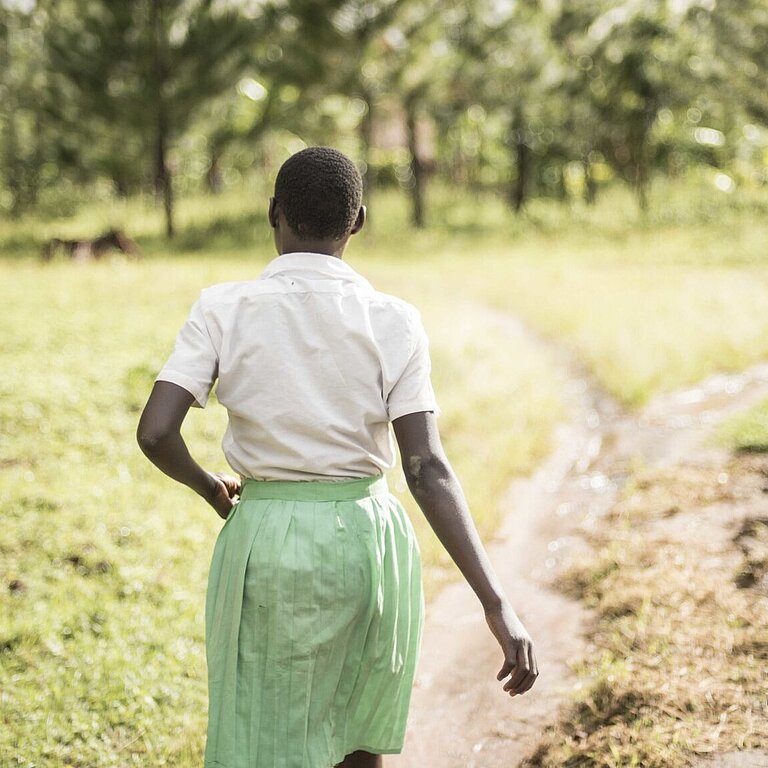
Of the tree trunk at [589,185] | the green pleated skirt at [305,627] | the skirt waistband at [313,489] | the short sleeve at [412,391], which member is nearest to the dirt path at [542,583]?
the green pleated skirt at [305,627]

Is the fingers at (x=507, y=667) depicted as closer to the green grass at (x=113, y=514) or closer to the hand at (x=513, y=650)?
the hand at (x=513, y=650)

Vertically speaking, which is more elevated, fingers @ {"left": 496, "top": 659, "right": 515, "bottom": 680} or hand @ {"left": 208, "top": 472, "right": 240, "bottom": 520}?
hand @ {"left": 208, "top": 472, "right": 240, "bottom": 520}

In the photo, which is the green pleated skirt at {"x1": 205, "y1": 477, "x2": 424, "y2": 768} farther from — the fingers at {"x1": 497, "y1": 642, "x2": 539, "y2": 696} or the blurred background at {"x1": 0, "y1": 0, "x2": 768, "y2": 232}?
the blurred background at {"x1": 0, "y1": 0, "x2": 768, "y2": 232}

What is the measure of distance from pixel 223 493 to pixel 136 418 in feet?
12.7

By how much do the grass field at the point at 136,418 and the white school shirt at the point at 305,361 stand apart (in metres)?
1.65

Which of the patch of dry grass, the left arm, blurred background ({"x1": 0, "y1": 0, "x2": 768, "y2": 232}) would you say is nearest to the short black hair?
the left arm

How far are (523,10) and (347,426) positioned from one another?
73.8 ft

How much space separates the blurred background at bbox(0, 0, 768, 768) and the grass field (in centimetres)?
2

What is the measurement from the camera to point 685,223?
21641 millimetres

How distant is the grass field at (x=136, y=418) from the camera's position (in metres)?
3.41

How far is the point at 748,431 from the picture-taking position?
5.88 m

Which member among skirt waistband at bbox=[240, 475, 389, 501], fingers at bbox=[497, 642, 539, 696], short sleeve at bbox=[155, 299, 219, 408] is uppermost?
short sleeve at bbox=[155, 299, 219, 408]

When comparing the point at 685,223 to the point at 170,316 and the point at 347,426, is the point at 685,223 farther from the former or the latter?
the point at 347,426

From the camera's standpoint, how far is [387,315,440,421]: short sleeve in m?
2.02
